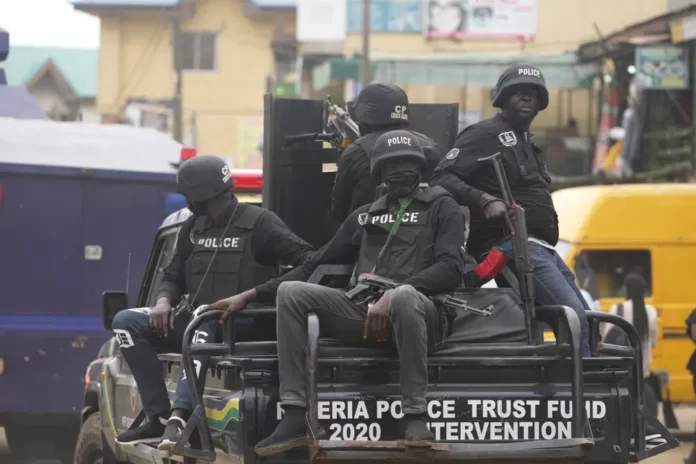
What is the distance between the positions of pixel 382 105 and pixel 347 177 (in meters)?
0.42

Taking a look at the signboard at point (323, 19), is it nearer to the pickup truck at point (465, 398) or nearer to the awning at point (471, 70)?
the awning at point (471, 70)

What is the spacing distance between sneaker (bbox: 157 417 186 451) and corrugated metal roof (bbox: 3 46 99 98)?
6662 centimetres

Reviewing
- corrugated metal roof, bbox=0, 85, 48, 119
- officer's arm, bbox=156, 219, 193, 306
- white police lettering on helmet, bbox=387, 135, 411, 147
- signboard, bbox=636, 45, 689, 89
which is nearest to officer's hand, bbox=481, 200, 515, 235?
white police lettering on helmet, bbox=387, 135, 411, 147

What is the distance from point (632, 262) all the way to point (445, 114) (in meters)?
6.81

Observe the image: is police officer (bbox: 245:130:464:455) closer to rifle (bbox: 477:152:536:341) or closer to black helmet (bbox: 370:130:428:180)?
black helmet (bbox: 370:130:428:180)

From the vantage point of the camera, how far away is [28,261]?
11.3 meters

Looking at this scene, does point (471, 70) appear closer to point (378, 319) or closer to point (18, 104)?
point (18, 104)

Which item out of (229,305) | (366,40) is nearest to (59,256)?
(229,305)

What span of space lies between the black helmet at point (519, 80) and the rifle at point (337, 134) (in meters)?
1.36

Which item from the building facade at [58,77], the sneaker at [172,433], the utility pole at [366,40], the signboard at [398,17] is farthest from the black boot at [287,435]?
the building facade at [58,77]

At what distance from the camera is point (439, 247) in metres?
6.14

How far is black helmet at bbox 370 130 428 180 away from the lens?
6.20m

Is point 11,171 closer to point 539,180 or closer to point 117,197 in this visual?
point 117,197

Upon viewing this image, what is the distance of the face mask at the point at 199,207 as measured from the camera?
711cm
